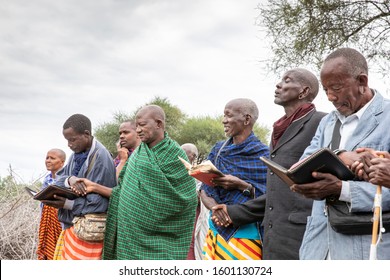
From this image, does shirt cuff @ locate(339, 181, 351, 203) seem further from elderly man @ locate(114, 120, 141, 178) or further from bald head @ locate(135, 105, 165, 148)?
elderly man @ locate(114, 120, 141, 178)

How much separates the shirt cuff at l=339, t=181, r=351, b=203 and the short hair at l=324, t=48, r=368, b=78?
63cm

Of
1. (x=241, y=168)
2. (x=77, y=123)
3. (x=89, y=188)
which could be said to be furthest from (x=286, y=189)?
(x=77, y=123)

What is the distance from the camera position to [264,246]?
413cm

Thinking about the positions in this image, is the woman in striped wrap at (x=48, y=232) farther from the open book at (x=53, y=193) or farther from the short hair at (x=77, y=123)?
the short hair at (x=77, y=123)

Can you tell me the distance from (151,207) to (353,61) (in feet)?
8.80

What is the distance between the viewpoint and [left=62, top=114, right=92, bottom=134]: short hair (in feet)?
18.2

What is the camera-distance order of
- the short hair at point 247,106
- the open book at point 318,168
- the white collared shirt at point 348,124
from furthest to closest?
1. the short hair at point 247,106
2. the white collared shirt at point 348,124
3. the open book at point 318,168

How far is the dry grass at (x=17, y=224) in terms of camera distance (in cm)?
823

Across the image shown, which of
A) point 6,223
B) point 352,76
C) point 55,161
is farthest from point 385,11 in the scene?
point 352,76

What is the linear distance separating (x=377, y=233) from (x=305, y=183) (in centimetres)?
43

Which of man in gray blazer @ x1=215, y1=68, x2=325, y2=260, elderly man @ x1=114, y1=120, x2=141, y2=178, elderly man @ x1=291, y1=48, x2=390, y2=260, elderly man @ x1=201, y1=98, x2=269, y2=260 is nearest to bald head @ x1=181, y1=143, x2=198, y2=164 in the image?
elderly man @ x1=114, y1=120, x2=141, y2=178

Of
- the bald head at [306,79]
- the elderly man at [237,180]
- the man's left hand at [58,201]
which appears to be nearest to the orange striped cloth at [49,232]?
the man's left hand at [58,201]

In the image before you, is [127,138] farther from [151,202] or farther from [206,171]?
[206,171]

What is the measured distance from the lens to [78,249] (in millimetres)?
5375
